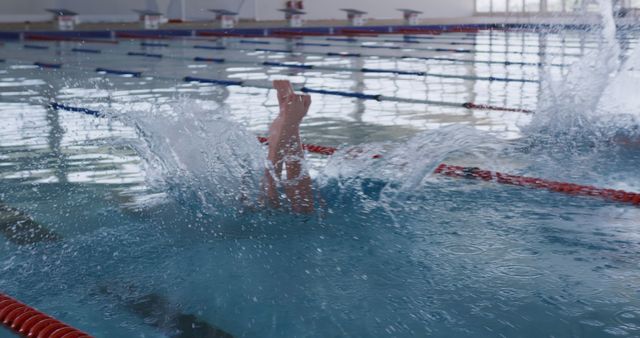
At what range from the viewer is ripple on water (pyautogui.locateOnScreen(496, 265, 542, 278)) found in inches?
81.0

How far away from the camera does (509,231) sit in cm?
242

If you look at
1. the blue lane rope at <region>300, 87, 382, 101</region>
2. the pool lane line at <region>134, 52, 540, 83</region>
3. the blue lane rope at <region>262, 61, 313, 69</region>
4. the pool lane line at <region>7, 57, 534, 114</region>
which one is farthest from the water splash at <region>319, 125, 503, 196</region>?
the blue lane rope at <region>262, 61, 313, 69</region>

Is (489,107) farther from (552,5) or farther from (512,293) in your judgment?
(552,5)

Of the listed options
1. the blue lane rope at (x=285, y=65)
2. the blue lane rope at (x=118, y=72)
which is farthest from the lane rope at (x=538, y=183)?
the blue lane rope at (x=285, y=65)

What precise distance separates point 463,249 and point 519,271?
21 centimetres

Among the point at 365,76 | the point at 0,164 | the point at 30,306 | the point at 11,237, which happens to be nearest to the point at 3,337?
the point at 30,306

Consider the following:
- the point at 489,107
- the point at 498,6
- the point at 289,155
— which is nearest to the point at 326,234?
the point at 289,155

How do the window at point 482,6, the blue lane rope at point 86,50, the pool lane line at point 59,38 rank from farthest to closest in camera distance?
1. the window at point 482,6
2. the pool lane line at point 59,38
3. the blue lane rope at point 86,50

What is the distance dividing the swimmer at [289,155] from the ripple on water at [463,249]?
0.52 m

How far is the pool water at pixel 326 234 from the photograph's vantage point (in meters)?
1.82

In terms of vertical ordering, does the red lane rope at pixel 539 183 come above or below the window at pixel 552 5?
below

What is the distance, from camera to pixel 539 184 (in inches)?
115

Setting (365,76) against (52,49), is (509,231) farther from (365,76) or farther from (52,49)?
(52,49)

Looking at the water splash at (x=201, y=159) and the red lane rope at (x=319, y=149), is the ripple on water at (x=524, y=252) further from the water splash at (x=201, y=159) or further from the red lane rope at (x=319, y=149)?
the red lane rope at (x=319, y=149)
